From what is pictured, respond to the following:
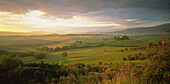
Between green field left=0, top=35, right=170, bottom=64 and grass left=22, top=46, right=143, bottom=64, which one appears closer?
grass left=22, top=46, right=143, bottom=64

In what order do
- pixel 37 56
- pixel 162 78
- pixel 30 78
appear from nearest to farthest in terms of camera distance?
1. pixel 30 78
2. pixel 162 78
3. pixel 37 56

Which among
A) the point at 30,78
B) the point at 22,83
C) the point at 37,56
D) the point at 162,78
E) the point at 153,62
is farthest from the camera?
the point at 37,56

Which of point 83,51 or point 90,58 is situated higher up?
point 90,58

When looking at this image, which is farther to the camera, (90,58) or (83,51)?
(83,51)

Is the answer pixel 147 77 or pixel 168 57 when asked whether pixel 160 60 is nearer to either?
pixel 168 57

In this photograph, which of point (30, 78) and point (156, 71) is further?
point (156, 71)

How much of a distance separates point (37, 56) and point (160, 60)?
197 ft

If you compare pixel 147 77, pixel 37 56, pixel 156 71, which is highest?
pixel 156 71

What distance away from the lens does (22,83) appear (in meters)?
4.25

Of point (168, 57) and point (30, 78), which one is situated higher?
point (168, 57)

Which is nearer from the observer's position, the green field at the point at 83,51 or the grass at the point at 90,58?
the grass at the point at 90,58

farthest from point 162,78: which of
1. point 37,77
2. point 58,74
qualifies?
point 37,77

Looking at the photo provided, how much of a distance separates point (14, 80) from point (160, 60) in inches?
326

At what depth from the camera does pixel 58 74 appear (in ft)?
20.1
